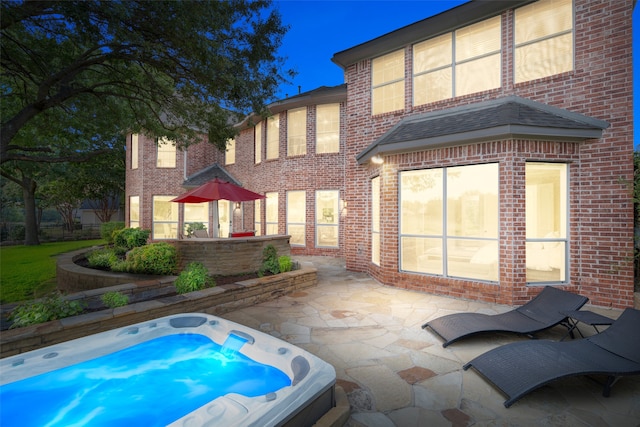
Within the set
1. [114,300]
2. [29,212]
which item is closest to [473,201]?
[114,300]

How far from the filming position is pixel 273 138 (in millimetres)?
13805

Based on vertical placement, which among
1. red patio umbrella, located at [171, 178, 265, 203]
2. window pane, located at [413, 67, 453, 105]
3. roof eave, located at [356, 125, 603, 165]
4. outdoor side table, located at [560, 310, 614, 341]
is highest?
window pane, located at [413, 67, 453, 105]

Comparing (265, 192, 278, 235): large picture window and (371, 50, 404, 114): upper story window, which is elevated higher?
(371, 50, 404, 114): upper story window

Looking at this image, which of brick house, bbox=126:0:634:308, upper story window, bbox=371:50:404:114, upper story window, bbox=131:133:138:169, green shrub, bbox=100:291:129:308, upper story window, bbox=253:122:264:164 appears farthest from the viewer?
upper story window, bbox=131:133:138:169

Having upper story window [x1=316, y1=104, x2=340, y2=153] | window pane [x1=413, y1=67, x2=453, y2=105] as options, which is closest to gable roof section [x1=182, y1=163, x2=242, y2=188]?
upper story window [x1=316, y1=104, x2=340, y2=153]

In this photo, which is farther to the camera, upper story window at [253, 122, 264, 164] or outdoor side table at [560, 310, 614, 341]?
upper story window at [253, 122, 264, 164]

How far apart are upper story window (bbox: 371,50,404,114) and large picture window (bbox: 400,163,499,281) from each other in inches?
95.6

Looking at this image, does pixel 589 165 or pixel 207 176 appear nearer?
pixel 589 165

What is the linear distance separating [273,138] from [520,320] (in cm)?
1154

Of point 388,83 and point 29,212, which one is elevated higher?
point 388,83

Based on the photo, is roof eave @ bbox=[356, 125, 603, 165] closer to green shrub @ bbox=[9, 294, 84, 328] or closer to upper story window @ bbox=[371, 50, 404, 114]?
upper story window @ bbox=[371, 50, 404, 114]

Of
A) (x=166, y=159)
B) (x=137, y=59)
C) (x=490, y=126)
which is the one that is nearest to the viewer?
(x=137, y=59)

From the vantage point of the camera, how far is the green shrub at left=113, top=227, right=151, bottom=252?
1041cm

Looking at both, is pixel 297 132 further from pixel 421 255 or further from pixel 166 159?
pixel 421 255
